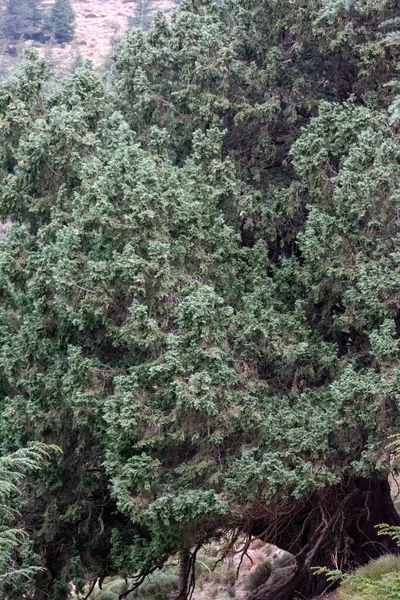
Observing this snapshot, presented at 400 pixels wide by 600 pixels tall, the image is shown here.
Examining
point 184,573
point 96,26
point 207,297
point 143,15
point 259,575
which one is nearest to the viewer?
point 207,297

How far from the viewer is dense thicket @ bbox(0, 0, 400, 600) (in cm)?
869

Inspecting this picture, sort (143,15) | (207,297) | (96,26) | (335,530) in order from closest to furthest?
(207,297)
(335,530)
(143,15)
(96,26)

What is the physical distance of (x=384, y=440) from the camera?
27.2 ft

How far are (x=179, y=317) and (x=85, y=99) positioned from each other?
15.1ft

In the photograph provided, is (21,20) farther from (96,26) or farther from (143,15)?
(143,15)

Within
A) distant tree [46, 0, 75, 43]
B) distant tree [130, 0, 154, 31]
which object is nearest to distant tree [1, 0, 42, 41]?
distant tree [46, 0, 75, 43]

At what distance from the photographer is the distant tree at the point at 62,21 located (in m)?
64.6

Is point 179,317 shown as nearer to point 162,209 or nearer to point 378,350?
point 162,209

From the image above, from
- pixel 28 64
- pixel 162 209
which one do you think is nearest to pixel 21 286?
pixel 162 209

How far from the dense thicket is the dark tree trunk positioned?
0.14 feet

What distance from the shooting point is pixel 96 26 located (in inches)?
2721

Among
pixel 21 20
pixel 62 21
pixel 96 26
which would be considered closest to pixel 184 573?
pixel 62 21

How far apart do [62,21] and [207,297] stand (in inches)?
2454

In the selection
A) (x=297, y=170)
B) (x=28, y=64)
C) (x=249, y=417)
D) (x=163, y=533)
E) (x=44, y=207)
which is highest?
(x=28, y=64)
